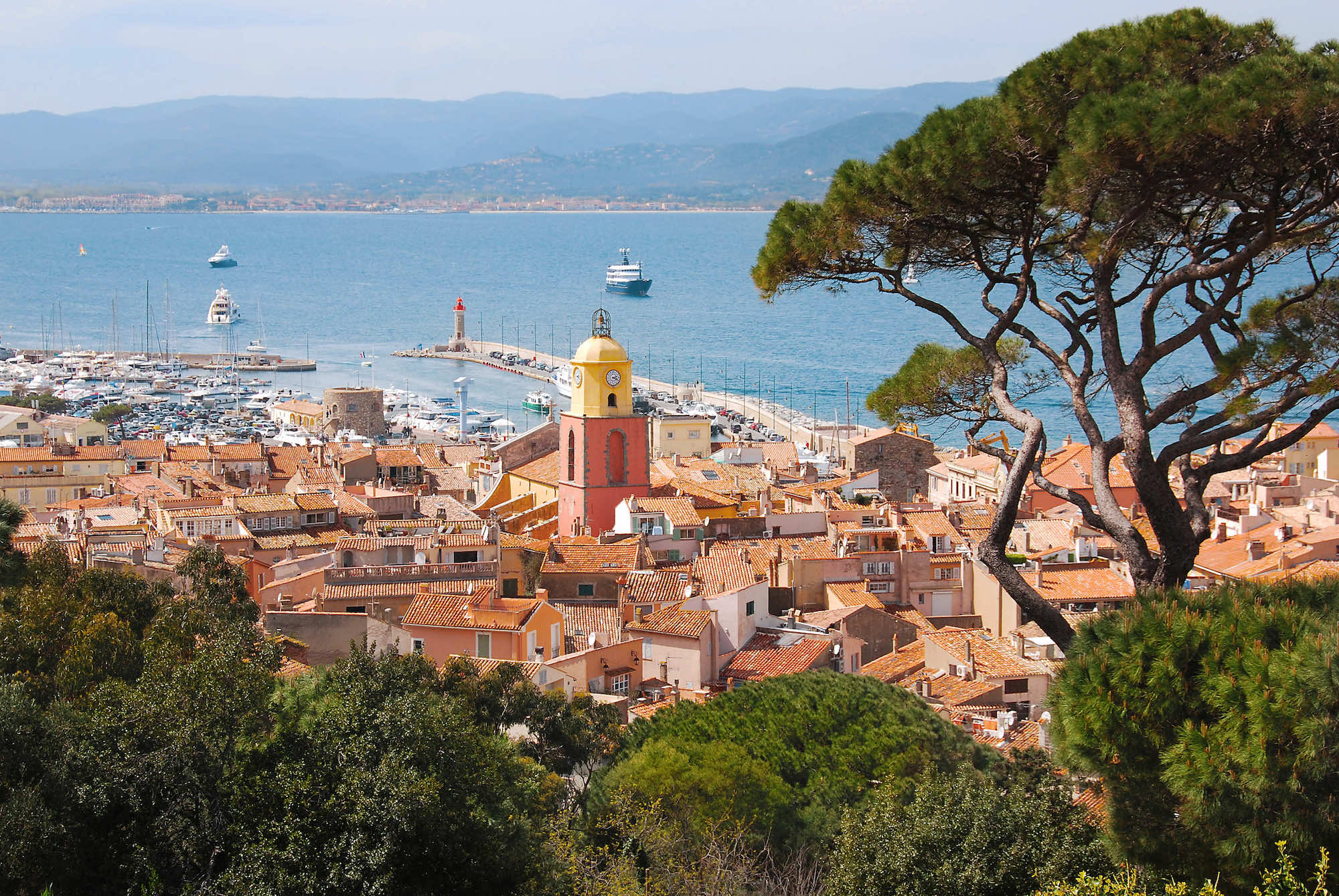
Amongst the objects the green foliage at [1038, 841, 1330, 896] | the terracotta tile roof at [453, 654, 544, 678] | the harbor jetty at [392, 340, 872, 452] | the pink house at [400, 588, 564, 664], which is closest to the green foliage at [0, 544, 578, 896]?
the green foliage at [1038, 841, 1330, 896]

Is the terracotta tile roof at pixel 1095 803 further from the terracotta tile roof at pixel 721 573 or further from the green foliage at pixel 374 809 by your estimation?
the terracotta tile roof at pixel 721 573

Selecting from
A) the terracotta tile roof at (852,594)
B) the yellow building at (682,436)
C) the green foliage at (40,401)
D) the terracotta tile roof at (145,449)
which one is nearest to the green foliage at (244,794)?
the terracotta tile roof at (852,594)

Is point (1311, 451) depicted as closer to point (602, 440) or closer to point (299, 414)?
point (602, 440)

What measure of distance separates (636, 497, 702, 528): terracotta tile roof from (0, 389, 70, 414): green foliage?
128 ft

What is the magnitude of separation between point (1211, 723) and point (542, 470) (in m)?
27.4

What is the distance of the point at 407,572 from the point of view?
24.4 metres

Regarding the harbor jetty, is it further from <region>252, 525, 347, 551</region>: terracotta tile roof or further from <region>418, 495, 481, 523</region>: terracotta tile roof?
<region>252, 525, 347, 551</region>: terracotta tile roof

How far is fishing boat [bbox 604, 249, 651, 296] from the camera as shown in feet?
506

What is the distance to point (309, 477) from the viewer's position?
3441 centimetres

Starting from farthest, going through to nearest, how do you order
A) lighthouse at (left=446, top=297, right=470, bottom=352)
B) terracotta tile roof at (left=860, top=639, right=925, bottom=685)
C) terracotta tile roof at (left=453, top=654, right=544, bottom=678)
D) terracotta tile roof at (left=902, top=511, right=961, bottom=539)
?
lighthouse at (left=446, top=297, right=470, bottom=352), terracotta tile roof at (left=902, top=511, right=961, bottom=539), terracotta tile roof at (left=860, top=639, right=925, bottom=685), terracotta tile roof at (left=453, top=654, right=544, bottom=678)

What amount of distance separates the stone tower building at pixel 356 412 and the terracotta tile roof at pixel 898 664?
3854cm

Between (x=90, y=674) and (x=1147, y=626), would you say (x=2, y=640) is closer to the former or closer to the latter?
(x=90, y=674)

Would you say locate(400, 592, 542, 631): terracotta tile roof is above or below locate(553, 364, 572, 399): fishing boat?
above

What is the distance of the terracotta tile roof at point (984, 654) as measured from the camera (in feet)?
63.1
